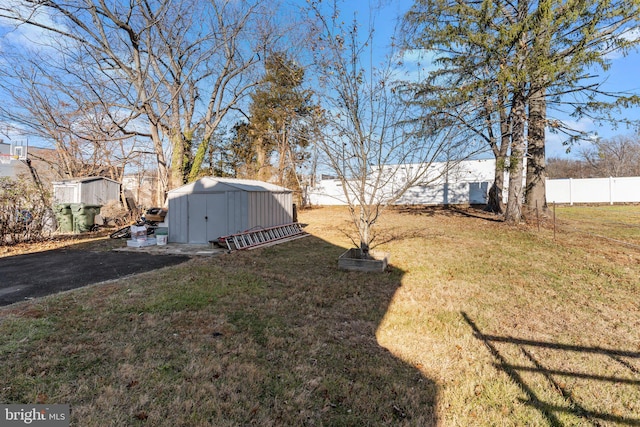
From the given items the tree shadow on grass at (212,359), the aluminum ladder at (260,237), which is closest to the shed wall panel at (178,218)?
the aluminum ladder at (260,237)

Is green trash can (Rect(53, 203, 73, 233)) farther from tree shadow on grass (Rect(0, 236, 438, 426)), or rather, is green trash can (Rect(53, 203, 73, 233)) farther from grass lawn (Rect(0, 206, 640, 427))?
tree shadow on grass (Rect(0, 236, 438, 426))

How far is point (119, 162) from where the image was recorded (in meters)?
17.5

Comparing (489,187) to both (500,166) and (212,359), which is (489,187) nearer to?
(500,166)

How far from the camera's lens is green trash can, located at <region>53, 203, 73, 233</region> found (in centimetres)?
1044

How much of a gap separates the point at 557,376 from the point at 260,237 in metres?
7.27

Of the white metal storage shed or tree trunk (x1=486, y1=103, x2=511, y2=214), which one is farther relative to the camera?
tree trunk (x1=486, y1=103, x2=511, y2=214)

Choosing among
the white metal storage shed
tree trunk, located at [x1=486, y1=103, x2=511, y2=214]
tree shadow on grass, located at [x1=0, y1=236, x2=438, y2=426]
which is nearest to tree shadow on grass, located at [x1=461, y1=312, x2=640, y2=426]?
tree shadow on grass, located at [x1=0, y1=236, x2=438, y2=426]

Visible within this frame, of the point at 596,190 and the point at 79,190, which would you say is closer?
the point at 79,190

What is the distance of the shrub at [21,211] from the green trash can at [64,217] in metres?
1.98

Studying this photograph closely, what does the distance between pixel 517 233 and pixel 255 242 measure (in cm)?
753

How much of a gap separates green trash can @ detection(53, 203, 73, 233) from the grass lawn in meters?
8.03

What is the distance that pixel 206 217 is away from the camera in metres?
8.78

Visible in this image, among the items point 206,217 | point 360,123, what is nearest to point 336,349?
point 360,123

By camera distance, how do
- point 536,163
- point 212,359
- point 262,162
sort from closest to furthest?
point 212,359, point 536,163, point 262,162
